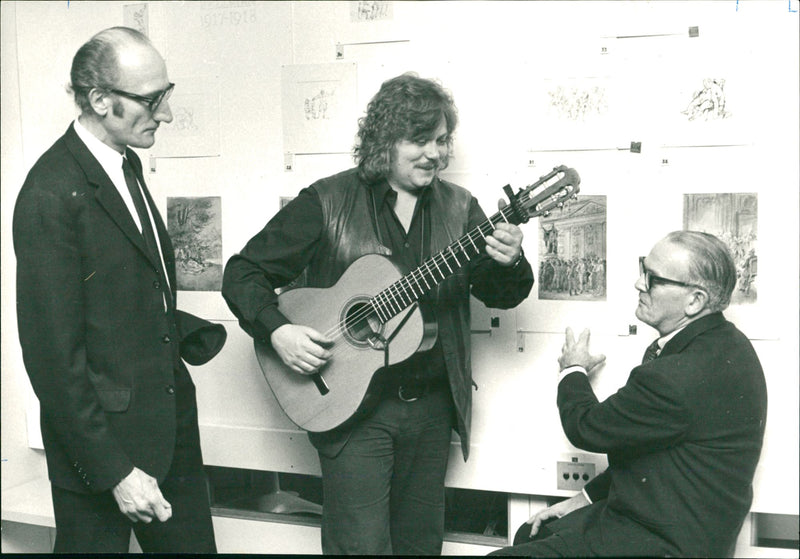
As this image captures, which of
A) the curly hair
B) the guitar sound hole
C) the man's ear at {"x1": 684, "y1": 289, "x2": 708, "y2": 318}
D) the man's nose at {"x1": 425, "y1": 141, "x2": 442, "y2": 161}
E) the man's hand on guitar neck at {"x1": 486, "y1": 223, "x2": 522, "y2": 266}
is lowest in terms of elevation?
the guitar sound hole

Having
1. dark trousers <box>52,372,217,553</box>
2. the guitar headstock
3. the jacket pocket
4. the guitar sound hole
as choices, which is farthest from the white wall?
the jacket pocket

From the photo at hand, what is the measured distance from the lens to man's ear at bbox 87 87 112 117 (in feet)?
7.34

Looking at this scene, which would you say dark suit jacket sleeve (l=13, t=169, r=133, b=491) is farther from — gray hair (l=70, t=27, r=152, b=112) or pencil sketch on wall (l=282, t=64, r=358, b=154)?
pencil sketch on wall (l=282, t=64, r=358, b=154)

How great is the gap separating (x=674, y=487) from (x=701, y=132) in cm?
113

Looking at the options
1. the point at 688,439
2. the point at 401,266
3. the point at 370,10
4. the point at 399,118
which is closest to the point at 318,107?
the point at 370,10

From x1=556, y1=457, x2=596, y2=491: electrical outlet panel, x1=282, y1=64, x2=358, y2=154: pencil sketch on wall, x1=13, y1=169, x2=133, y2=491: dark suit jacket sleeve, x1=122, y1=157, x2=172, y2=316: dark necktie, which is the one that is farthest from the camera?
x1=282, y1=64, x2=358, y2=154: pencil sketch on wall

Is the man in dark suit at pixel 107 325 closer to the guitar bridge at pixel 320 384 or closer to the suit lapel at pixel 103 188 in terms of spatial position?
the suit lapel at pixel 103 188

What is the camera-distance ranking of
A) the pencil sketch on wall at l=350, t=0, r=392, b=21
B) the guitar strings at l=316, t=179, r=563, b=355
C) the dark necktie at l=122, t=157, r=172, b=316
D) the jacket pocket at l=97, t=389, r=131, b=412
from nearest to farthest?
the jacket pocket at l=97, t=389, r=131, b=412 → the dark necktie at l=122, t=157, r=172, b=316 → the guitar strings at l=316, t=179, r=563, b=355 → the pencil sketch on wall at l=350, t=0, r=392, b=21

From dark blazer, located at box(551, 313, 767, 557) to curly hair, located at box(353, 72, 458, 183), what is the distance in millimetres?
942

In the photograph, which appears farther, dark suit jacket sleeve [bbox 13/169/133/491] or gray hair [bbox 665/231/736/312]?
gray hair [bbox 665/231/736/312]

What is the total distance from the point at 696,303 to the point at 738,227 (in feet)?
1.73

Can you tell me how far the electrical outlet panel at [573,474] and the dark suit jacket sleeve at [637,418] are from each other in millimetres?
652

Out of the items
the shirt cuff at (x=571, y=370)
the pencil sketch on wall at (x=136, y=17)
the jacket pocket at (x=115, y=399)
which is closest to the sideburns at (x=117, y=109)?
the jacket pocket at (x=115, y=399)

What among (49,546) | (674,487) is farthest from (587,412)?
(49,546)
